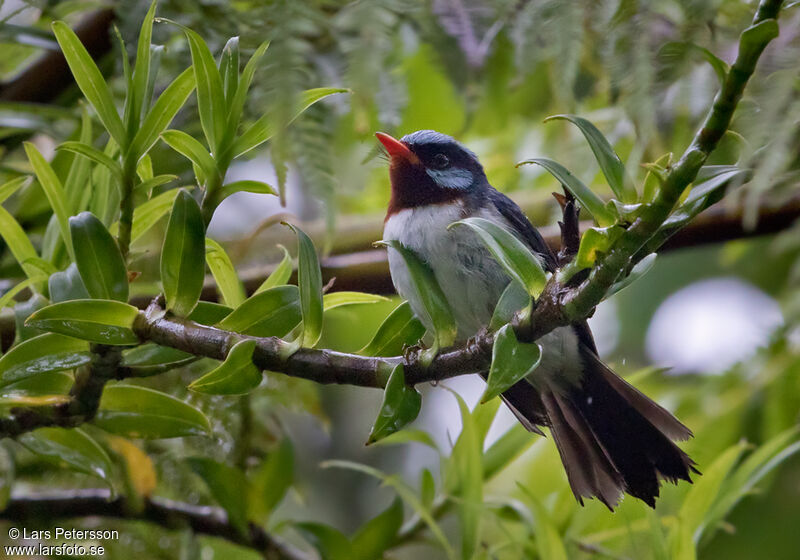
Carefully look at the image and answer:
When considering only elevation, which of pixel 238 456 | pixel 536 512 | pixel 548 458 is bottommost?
pixel 548 458

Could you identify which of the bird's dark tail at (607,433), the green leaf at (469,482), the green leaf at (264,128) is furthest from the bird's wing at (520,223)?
the green leaf at (264,128)

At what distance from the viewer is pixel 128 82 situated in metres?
0.71

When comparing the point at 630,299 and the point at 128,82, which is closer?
the point at 128,82

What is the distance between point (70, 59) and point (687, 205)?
557 mm

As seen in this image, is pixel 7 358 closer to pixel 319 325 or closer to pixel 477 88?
pixel 319 325

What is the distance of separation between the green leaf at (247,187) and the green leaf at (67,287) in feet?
0.59

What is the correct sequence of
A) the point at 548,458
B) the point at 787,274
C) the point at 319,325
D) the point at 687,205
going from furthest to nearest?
the point at 787,274
the point at 548,458
the point at 319,325
the point at 687,205

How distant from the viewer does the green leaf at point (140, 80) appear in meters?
0.72

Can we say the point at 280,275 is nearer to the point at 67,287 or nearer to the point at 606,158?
the point at 67,287

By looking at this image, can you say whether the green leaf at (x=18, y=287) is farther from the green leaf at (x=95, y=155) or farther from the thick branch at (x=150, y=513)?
the thick branch at (x=150, y=513)

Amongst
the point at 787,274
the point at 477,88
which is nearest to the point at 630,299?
the point at 787,274

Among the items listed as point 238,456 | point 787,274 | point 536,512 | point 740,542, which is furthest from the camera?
point 787,274

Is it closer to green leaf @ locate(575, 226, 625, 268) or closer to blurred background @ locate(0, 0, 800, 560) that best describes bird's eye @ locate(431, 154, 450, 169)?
blurred background @ locate(0, 0, 800, 560)

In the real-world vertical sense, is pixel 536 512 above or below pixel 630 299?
above
